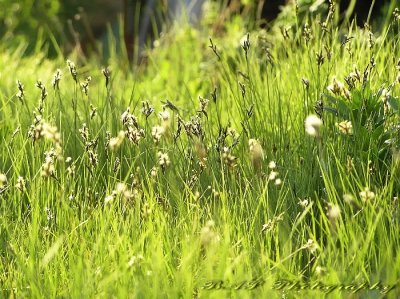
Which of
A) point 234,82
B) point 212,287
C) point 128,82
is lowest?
point 128,82

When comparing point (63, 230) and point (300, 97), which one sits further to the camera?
point (300, 97)

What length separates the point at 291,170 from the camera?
3455 millimetres

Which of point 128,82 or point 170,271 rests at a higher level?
point 170,271

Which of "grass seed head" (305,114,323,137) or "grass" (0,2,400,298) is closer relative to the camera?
"grass seed head" (305,114,323,137)

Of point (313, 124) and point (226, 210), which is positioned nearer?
point (313, 124)

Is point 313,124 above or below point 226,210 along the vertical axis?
above

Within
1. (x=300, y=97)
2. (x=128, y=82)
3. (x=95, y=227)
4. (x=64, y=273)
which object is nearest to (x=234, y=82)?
(x=300, y=97)

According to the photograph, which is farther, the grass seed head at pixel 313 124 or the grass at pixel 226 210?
the grass at pixel 226 210

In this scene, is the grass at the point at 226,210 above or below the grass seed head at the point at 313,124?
below

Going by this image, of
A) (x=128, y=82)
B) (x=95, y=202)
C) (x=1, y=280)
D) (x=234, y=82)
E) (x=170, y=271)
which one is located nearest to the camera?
(x=170, y=271)

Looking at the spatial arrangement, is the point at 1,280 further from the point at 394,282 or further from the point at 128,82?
the point at 128,82

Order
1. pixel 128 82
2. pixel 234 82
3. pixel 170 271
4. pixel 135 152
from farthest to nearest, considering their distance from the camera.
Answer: pixel 128 82 → pixel 234 82 → pixel 135 152 → pixel 170 271

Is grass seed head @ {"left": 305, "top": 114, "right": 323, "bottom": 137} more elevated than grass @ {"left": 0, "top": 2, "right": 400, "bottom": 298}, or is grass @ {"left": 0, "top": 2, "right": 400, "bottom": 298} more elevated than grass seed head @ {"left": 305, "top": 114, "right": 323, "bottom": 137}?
grass seed head @ {"left": 305, "top": 114, "right": 323, "bottom": 137}

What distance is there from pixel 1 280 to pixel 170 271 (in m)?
0.60
